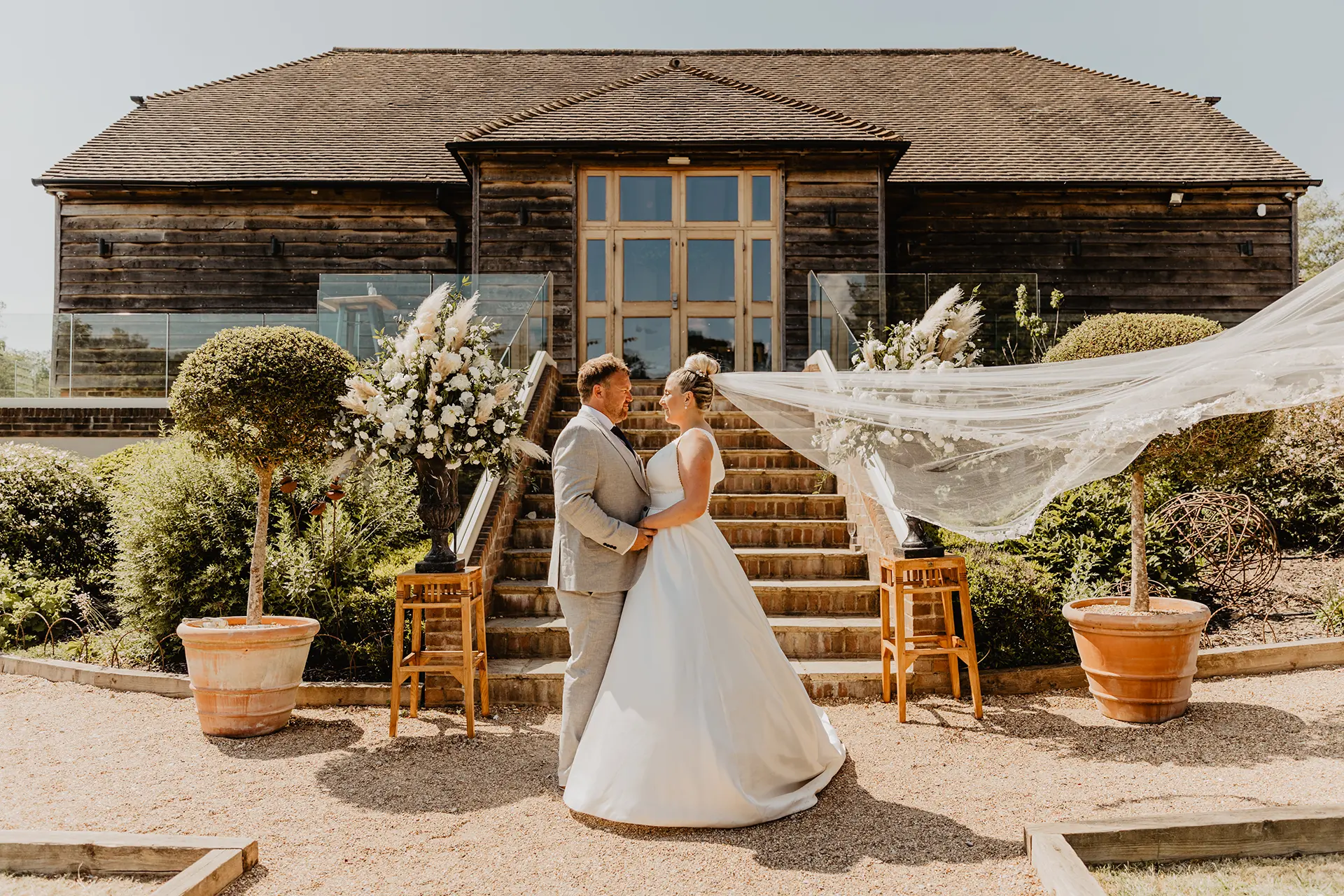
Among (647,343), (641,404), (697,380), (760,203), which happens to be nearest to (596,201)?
(647,343)

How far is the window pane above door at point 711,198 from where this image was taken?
1195cm

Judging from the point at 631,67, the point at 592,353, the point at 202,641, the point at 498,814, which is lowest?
the point at 498,814

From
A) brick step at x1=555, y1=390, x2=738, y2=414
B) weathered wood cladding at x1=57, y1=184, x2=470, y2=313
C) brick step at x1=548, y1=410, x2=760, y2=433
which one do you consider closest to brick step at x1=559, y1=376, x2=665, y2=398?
brick step at x1=555, y1=390, x2=738, y2=414

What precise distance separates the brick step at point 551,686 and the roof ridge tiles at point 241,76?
1572cm

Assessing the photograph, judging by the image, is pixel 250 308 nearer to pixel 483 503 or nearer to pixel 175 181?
pixel 175 181

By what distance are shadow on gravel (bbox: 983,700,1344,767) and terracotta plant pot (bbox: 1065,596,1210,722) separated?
97mm

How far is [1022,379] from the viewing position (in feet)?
15.8

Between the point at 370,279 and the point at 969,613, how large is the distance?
731 centimetres

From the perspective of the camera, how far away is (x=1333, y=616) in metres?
7.13

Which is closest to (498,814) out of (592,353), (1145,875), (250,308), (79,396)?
(1145,875)

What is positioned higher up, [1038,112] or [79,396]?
[1038,112]

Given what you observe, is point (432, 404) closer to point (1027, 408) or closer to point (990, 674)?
point (1027, 408)

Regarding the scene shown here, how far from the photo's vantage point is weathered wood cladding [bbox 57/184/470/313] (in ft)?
44.9

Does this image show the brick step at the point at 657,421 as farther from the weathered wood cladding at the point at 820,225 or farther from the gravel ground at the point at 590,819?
the gravel ground at the point at 590,819
